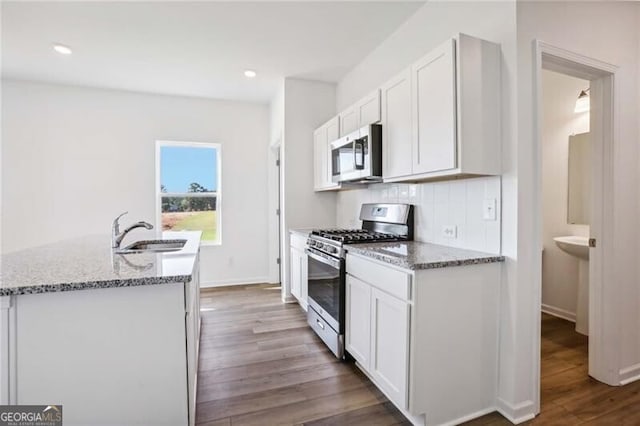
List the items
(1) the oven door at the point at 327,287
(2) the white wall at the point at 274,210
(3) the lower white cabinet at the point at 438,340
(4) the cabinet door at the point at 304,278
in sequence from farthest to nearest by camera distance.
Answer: (2) the white wall at the point at 274,210, (4) the cabinet door at the point at 304,278, (1) the oven door at the point at 327,287, (3) the lower white cabinet at the point at 438,340

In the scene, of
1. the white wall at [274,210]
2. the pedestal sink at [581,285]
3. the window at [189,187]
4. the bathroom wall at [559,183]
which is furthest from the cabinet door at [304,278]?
the bathroom wall at [559,183]

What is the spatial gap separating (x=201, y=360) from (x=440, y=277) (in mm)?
1982

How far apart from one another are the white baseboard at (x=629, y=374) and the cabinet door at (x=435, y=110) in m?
1.91

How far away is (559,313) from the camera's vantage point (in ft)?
10.7

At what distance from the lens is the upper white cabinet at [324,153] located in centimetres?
337

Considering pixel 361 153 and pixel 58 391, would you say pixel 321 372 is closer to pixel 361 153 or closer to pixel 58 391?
pixel 58 391

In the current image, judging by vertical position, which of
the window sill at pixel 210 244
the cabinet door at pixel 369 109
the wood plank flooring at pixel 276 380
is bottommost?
the wood plank flooring at pixel 276 380

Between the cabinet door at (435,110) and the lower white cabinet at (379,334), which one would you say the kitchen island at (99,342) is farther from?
the cabinet door at (435,110)

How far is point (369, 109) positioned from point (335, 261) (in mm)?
1331

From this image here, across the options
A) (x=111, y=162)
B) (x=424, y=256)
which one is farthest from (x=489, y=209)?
(x=111, y=162)

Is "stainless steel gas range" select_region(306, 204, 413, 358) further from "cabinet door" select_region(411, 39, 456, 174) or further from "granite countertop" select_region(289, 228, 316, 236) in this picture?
"cabinet door" select_region(411, 39, 456, 174)

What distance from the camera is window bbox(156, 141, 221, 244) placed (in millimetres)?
4531

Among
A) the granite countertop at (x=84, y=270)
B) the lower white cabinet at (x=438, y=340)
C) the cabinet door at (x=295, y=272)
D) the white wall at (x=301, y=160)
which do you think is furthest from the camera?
the white wall at (x=301, y=160)

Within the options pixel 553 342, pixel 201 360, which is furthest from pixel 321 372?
pixel 553 342
